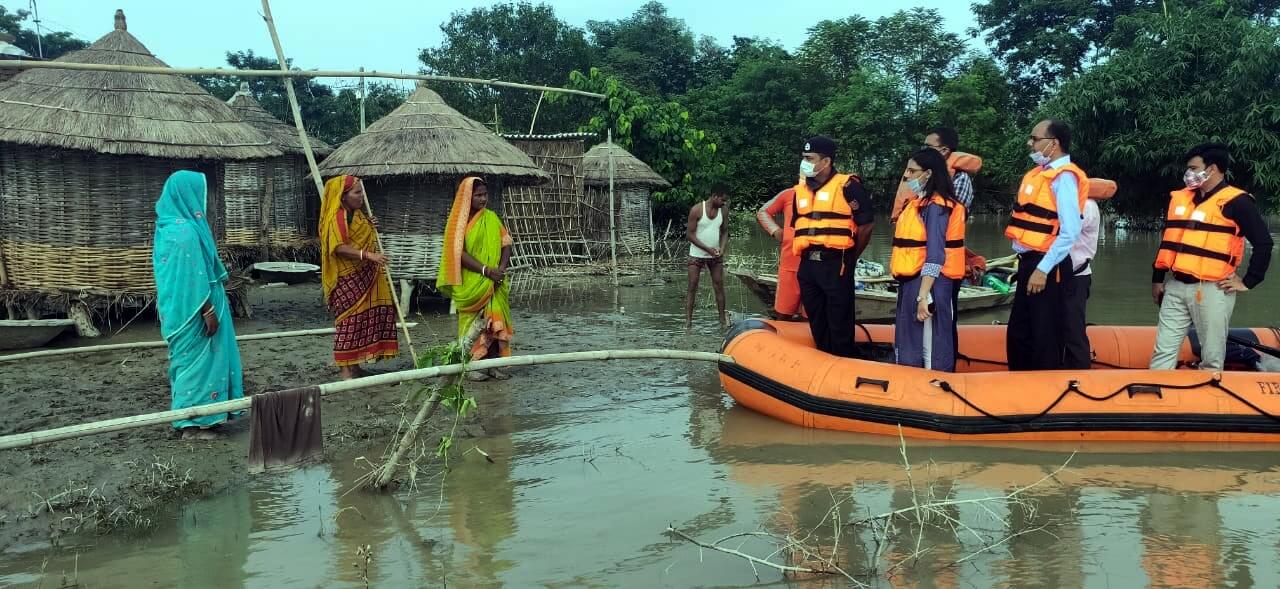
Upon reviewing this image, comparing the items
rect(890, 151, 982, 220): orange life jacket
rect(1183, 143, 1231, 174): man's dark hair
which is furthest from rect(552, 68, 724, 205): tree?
rect(1183, 143, 1231, 174): man's dark hair

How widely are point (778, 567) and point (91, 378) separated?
5781 millimetres

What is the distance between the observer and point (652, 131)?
18797 mm

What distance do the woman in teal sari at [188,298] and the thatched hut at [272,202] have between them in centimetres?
887

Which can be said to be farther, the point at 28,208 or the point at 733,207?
the point at 733,207

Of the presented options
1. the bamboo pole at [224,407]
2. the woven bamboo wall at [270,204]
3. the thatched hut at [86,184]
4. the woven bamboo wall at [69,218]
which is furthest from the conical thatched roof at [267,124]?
Result: the bamboo pole at [224,407]

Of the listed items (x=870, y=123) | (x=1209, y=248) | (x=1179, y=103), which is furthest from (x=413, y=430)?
(x=870, y=123)

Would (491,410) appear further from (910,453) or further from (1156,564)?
(1156,564)

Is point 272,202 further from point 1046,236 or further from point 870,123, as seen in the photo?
point 870,123

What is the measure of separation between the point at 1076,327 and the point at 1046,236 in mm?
604

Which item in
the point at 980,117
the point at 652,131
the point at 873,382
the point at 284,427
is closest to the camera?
the point at 284,427

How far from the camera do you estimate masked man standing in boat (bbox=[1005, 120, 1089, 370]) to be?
17.2 ft

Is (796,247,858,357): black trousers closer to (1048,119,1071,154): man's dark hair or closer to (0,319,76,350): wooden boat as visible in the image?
(1048,119,1071,154): man's dark hair

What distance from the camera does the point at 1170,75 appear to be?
16.5 meters

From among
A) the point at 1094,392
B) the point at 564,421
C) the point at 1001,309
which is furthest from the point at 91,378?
the point at 1001,309
